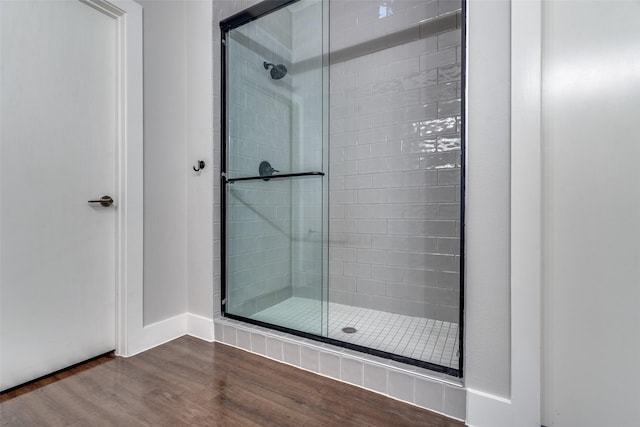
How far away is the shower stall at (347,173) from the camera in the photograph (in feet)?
5.43

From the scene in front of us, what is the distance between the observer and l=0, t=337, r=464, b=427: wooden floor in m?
1.15

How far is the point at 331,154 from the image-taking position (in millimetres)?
2391

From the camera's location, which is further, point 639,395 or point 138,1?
point 138,1

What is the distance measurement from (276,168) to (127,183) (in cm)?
83

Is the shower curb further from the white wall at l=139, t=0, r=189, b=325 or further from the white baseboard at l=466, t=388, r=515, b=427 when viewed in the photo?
the white wall at l=139, t=0, r=189, b=325

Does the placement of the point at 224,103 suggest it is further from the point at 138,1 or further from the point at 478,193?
the point at 478,193

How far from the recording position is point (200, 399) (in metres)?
1.28

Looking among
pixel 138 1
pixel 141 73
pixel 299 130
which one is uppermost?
pixel 138 1

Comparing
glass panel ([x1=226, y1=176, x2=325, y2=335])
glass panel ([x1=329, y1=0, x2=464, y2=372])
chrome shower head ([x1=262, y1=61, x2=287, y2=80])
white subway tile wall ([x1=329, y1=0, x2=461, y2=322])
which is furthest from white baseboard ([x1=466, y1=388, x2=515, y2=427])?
chrome shower head ([x1=262, y1=61, x2=287, y2=80])

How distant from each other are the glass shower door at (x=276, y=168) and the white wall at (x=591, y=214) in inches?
38.7

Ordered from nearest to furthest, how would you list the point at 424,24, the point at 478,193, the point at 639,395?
the point at 639,395
the point at 478,193
the point at 424,24

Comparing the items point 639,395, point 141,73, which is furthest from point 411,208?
point 141,73

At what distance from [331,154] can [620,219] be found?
1.73 m

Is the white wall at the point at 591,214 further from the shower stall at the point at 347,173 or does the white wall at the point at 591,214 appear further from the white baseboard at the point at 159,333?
the white baseboard at the point at 159,333
